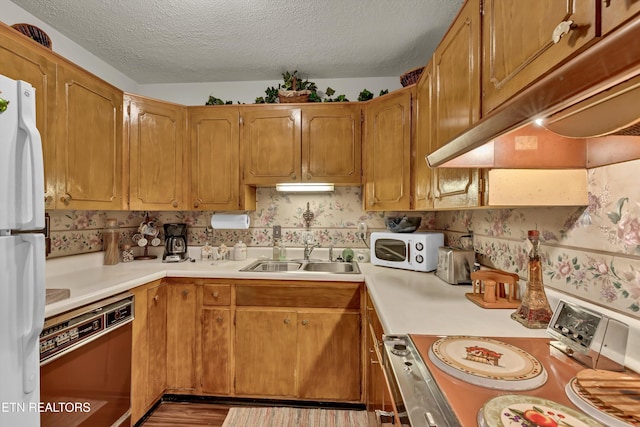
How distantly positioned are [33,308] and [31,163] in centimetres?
46

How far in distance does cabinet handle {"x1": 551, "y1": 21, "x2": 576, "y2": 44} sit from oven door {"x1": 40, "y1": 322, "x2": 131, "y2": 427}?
1974mm

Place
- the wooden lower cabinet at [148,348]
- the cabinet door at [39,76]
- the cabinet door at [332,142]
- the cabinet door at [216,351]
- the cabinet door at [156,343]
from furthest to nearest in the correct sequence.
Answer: the cabinet door at [332,142] → the cabinet door at [216,351] → the cabinet door at [156,343] → the wooden lower cabinet at [148,348] → the cabinet door at [39,76]

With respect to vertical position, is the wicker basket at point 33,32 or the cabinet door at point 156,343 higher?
the wicker basket at point 33,32

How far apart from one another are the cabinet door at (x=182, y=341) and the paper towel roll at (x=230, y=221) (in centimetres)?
60

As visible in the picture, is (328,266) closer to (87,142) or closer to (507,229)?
(507,229)

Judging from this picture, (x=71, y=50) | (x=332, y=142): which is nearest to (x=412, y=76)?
(x=332, y=142)

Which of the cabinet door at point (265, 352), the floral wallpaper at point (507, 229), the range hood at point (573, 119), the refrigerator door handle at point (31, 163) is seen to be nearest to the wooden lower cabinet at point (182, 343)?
the cabinet door at point (265, 352)

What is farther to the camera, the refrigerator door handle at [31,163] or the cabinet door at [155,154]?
the cabinet door at [155,154]

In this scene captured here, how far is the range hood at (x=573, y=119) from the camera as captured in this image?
0.32 metres

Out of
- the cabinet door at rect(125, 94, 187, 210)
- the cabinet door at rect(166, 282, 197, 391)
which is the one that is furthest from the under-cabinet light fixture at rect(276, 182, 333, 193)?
the cabinet door at rect(166, 282, 197, 391)

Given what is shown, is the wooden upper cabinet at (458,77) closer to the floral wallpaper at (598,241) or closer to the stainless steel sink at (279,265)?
the floral wallpaper at (598,241)

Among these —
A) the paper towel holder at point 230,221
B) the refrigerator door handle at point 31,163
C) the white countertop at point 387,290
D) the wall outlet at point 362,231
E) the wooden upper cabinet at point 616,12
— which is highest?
the wooden upper cabinet at point 616,12

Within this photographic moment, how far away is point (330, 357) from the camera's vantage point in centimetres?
189

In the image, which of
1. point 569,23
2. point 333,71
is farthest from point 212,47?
point 569,23
